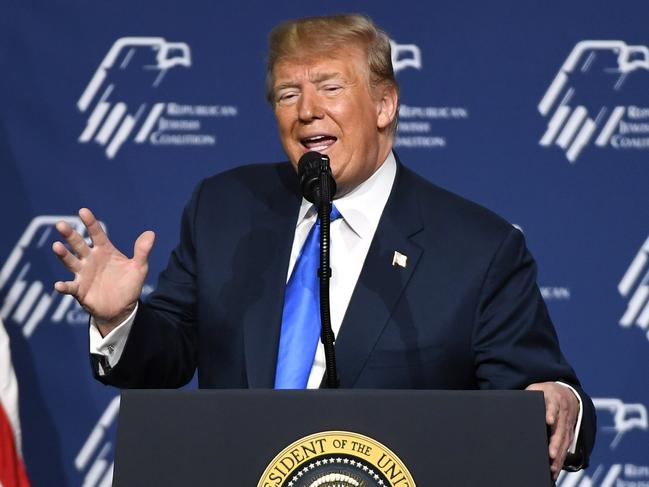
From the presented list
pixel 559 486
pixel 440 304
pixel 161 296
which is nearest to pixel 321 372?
pixel 440 304

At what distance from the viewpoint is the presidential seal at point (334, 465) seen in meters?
1.38

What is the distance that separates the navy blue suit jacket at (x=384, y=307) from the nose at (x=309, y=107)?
0.21 metres

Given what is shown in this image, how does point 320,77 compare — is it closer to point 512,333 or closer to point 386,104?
point 386,104

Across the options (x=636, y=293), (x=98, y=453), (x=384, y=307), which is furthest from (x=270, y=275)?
(x=636, y=293)

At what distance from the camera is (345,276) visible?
6.73 ft

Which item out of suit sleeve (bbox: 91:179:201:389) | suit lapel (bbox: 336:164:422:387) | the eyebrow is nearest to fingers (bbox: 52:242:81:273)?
suit sleeve (bbox: 91:179:201:389)

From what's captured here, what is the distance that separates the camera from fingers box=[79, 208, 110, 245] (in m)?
1.69

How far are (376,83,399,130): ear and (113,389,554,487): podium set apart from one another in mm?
859

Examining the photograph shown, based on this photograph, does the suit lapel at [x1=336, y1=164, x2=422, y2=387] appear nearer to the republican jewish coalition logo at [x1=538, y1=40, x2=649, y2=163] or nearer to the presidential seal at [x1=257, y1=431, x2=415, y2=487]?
the presidential seal at [x1=257, y1=431, x2=415, y2=487]

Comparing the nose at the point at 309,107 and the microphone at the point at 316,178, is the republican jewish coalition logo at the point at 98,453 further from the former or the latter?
the microphone at the point at 316,178

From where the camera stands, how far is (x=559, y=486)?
Answer: 3.12 metres

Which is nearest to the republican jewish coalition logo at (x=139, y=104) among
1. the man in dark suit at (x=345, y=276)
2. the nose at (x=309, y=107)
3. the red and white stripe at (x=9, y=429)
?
the red and white stripe at (x=9, y=429)

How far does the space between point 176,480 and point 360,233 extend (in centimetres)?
80

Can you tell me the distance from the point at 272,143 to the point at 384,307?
132cm
